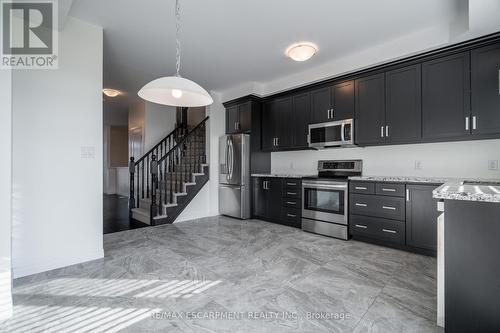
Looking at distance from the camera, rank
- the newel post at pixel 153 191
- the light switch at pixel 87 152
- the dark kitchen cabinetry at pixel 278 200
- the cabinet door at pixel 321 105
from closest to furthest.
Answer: the light switch at pixel 87 152 < the cabinet door at pixel 321 105 < the dark kitchen cabinetry at pixel 278 200 < the newel post at pixel 153 191

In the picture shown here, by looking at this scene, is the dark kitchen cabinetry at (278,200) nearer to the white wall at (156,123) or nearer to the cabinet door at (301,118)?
the cabinet door at (301,118)

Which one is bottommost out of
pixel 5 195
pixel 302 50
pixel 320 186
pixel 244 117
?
pixel 320 186

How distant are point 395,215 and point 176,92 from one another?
296 cm

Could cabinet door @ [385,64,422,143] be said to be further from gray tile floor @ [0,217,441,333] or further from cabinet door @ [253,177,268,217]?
cabinet door @ [253,177,268,217]

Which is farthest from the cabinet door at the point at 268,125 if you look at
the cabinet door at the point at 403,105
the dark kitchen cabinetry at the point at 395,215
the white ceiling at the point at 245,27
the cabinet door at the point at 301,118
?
the cabinet door at the point at 403,105

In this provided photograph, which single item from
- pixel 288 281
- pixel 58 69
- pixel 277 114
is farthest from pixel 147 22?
pixel 288 281

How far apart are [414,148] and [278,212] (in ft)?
7.73

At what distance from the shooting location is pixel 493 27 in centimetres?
235

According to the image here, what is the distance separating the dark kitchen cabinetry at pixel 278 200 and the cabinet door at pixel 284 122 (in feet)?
2.42

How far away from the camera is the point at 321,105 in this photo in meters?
3.96

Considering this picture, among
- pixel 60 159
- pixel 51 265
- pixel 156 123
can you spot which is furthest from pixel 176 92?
pixel 156 123

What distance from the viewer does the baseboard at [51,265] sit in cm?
225

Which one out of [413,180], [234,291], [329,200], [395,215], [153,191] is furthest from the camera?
[153,191]

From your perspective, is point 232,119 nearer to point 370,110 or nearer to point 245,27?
point 245,27
